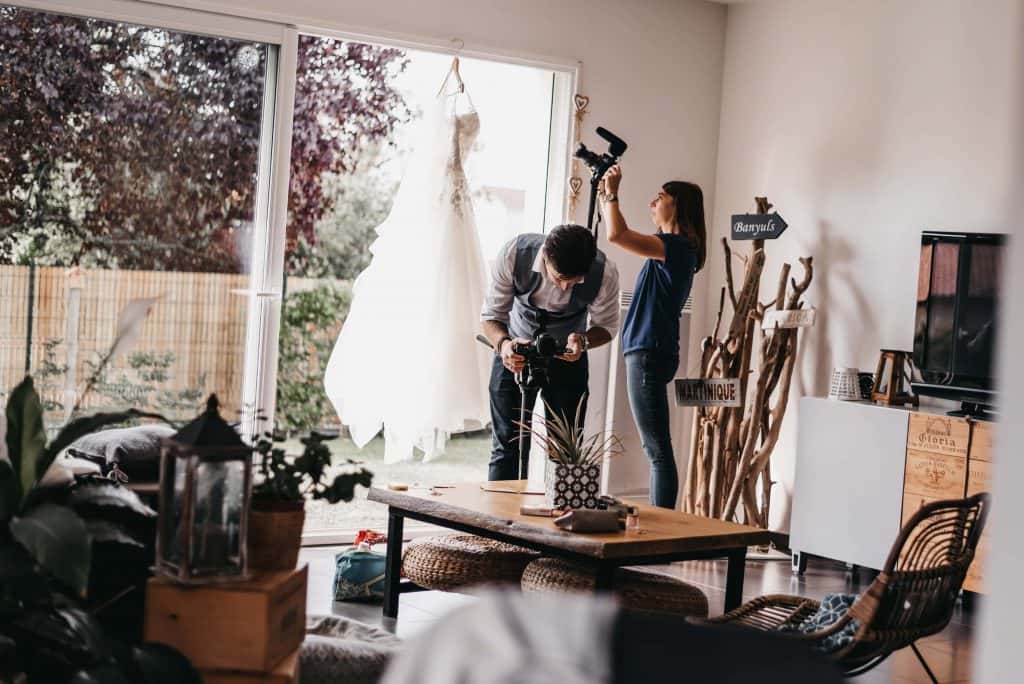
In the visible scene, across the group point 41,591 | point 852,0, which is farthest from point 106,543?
point 852,0

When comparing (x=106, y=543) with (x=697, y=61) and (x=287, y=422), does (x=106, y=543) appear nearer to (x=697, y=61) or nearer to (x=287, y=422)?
(x=697, y=61)

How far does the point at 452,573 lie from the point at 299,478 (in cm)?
177

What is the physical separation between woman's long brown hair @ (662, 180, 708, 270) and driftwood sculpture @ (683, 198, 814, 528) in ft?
2.03

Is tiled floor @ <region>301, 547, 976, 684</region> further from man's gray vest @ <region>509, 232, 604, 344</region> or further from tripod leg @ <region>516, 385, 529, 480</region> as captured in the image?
man's gray vest @ <region>509, 232, 604, 344</region>

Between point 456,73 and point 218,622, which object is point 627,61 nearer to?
point 456,73

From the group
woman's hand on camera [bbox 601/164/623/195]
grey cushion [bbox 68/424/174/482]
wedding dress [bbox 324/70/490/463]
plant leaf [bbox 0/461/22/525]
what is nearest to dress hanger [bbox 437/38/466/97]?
wedding dress [bbox 324/70/490/463]

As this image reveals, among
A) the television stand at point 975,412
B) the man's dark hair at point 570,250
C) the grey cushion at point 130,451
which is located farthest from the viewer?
the television stand at point 975,412

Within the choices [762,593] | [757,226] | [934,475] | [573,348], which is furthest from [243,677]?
[757,226]

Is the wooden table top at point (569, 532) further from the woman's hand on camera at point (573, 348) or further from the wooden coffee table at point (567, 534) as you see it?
the woman's hand on camera at point (573, 348)

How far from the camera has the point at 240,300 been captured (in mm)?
5172

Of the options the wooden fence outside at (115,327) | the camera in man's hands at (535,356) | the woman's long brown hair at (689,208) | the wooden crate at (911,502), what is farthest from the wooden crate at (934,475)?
the wooden fence outside at (115,327)

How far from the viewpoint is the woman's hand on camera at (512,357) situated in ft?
14.8

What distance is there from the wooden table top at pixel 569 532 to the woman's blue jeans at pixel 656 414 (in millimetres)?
882

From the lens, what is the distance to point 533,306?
4.73 m
